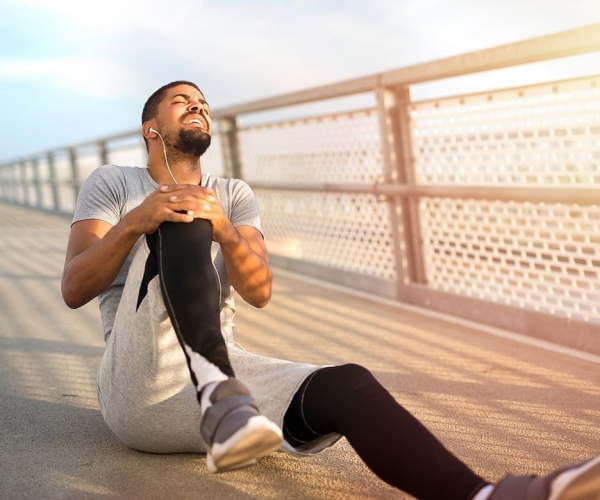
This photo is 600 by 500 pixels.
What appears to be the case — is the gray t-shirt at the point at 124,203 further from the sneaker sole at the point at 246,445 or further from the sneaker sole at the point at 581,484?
the sneaker sole at the point at 581,484

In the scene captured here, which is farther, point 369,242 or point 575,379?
point 369,242

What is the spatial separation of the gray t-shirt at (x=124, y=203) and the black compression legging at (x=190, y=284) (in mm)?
373

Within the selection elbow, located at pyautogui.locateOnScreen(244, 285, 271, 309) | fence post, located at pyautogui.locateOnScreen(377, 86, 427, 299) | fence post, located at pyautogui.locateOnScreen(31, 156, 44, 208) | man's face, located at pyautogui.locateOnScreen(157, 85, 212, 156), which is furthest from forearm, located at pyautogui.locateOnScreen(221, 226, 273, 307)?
fence post, located at pyautogui.locateOnScreen(31, 156, 44, 208)

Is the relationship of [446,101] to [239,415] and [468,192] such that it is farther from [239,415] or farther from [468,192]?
[239,415]

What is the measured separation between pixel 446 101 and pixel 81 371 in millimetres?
2143

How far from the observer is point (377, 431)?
1.72 meters

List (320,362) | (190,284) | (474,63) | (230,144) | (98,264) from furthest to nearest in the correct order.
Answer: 1. (230,144)
2. (474,63)
3. (320,362)
4. (98,264)
5. (190,284)

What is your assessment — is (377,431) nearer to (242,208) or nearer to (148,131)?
(242,208)

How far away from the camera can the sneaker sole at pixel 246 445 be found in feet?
5.07

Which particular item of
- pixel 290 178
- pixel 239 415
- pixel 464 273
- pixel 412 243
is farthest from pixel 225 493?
pixel 290 178

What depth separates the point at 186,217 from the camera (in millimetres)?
1961

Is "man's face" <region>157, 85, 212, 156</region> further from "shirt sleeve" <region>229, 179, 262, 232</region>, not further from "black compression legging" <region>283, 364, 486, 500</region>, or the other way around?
"black compression legging" <region>283, 364, 486, 500</region>

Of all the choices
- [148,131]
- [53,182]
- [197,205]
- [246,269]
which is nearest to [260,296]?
[246,269]

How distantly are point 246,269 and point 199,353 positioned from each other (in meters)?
0.52
